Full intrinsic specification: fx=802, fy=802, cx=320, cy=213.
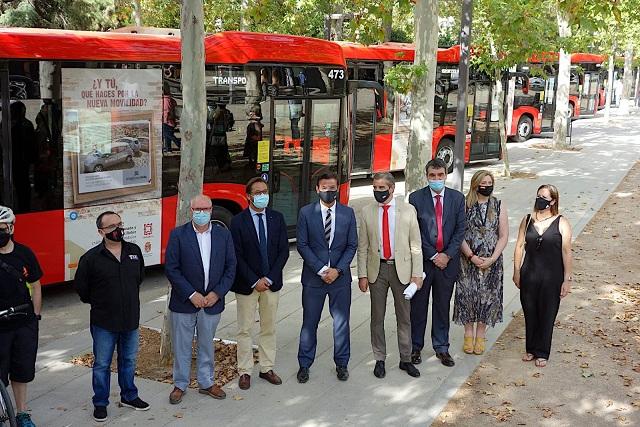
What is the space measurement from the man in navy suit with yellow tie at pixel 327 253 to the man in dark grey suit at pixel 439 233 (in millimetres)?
715

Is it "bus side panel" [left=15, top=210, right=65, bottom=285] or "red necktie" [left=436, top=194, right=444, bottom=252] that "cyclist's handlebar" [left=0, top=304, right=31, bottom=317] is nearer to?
"bus side panel" [left=15, top=210, right=65, bottom=285]

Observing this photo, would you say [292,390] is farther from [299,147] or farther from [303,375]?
[299,147]

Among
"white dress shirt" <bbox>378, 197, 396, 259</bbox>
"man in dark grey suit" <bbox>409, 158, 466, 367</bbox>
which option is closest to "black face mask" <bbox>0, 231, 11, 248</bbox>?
"white dress shirt" <bbox>378, 197, 396, 259</bbox>

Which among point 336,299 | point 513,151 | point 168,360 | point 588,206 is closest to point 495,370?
point 336,299

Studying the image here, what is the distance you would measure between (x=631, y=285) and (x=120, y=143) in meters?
6.74

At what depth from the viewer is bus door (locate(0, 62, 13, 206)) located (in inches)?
330

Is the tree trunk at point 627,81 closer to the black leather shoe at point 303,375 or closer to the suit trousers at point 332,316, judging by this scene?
the suit trousers at point 332,316

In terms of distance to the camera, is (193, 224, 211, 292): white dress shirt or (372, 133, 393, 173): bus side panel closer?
(193, 224, 211, 292): white dress shirt

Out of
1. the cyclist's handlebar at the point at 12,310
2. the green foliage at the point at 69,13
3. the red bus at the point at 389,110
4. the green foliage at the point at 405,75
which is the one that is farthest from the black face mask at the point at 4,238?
the green foliage at the point at 69,13

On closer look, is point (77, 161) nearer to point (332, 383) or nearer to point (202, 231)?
point (202, 231)

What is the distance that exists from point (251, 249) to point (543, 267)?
2.73 metres

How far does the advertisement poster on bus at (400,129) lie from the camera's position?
1920cm

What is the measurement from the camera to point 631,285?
10.5m

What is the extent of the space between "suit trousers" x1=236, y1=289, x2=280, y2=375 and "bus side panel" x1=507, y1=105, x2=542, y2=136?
23.0 metres
